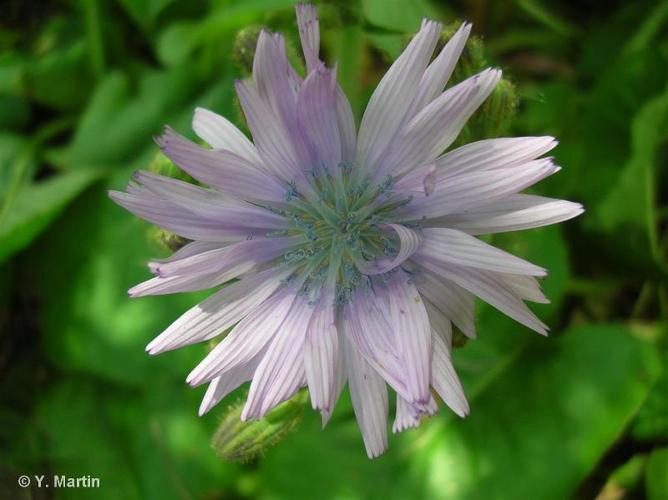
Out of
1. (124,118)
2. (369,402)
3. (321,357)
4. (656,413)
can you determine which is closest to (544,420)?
(656,413)

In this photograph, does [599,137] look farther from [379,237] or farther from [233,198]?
[233,198]

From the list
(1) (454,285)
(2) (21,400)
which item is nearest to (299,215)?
(1) (454,285)

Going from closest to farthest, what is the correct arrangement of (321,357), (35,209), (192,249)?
(321,357) < (192,249) < (35,209)

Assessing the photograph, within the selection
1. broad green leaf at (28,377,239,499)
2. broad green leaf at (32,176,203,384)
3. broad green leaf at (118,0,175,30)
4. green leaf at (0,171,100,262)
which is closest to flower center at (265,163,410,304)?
broad green leaf at (32,176,203,384)

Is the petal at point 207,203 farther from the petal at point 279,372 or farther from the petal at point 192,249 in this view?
the petal at point 279,372

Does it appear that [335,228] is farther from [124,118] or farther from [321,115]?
[124,118]

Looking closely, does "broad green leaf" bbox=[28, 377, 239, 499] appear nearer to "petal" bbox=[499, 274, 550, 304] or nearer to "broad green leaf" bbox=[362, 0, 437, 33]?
"broad green leaf" bbox=[362, 0, 437, 33]

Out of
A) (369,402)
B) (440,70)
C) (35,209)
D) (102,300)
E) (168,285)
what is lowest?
(102,300)
